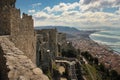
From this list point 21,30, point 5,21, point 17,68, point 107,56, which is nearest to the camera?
point 17,68

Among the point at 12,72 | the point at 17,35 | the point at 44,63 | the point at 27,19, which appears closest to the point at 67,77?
the point at 44,63

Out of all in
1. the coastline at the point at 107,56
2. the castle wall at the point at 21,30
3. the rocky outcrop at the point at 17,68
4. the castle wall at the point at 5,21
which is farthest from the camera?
the coastline at the point at 107,56

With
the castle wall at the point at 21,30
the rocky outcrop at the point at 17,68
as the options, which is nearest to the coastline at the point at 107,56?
the castle wall at the point at 21,30

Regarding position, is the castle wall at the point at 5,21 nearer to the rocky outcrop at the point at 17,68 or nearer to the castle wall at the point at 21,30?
the castle wall at the point at 21,30

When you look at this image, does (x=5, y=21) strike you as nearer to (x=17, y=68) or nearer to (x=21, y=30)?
(x=21, y=30)

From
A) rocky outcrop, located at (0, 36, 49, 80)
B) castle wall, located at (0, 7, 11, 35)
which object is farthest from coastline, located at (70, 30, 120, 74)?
rocky outcrop, located at (0, 36, 49, 80)

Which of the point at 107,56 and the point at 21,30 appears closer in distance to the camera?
the point at 21,30

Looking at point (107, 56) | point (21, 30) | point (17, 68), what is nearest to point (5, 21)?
point (21, 30)

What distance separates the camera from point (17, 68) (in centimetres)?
608

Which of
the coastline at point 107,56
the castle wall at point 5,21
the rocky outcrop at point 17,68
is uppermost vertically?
the castle wall at point 5,21

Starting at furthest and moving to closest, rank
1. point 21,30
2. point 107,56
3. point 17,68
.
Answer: point 107,56, point 21,30, point 17,68

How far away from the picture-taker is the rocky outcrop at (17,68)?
5676 millimetres

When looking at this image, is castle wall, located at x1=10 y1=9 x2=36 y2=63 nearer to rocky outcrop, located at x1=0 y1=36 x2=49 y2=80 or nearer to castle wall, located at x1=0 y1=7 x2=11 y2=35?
castle wall, located at x1=0 y1=7 x2=11 y2=35

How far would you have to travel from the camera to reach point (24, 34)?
13.1 metres
